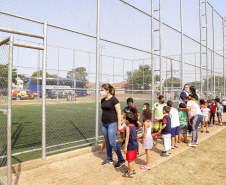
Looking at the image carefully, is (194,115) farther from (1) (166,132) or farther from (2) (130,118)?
(2) (130,118)

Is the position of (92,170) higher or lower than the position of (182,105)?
lower

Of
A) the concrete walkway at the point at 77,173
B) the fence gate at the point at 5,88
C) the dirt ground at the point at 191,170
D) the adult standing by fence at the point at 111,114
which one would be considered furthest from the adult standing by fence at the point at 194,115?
the fence gate at the point at 5,88

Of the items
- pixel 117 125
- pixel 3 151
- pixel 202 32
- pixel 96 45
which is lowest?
pixel 3 151

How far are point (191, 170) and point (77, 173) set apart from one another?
2307 millimetres

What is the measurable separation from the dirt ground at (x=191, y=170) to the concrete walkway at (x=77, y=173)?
254 millimetres

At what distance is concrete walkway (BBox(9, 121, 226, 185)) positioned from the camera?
3.53 meters

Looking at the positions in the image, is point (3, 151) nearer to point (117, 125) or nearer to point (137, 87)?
point (117, 125)

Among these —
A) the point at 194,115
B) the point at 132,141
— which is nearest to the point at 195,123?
Result: the point at 194,115

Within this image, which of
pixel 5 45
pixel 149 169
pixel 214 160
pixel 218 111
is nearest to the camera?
pixel 5 45

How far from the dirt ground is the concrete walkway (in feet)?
0.83

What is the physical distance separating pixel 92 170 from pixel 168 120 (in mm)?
2233

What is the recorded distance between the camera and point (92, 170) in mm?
4047

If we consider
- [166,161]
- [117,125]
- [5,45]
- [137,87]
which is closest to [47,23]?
[5,45]

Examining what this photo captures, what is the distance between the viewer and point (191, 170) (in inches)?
161
